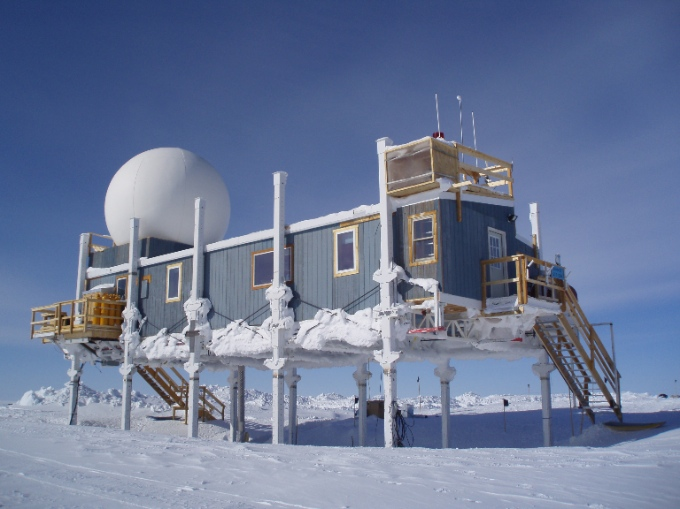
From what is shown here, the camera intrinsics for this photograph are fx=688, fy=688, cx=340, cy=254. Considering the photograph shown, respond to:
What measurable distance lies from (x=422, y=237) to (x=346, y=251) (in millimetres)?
2858

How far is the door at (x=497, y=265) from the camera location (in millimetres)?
22016

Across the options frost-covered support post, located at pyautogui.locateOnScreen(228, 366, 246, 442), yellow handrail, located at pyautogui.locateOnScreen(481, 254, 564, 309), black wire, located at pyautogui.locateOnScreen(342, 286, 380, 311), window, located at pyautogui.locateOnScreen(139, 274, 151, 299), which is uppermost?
window, located at pyautogui.locateOnScreen(139, 274, 151, 299)

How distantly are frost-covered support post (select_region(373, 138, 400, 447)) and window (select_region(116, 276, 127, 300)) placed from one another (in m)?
15.0

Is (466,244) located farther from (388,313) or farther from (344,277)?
(344,277)

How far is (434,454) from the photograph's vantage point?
15367 millimetres

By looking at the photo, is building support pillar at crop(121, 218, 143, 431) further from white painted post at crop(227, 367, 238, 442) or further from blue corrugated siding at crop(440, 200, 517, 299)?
blue corrugated siding at crop(440, 200, 517, 299)

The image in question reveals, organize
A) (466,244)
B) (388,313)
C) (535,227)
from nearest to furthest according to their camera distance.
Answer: (388,313) < (466,244) < (535,227)

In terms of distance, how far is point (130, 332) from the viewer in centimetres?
2961

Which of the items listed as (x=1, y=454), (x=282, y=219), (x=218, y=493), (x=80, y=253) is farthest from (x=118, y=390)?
(x=218, y=493)

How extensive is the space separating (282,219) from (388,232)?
4.84 meters

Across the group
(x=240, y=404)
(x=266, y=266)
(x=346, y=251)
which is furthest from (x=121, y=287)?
(x=346, y=251)

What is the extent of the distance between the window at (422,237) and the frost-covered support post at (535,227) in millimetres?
7049

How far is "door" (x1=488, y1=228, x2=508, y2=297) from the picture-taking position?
22.0m

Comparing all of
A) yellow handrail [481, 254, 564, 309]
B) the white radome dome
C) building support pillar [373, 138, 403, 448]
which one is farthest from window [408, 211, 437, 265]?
the white radome dome
